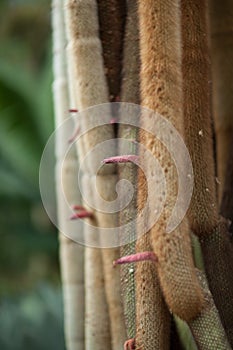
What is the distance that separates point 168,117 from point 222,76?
34 centimetres

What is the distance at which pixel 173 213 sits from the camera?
95 cm

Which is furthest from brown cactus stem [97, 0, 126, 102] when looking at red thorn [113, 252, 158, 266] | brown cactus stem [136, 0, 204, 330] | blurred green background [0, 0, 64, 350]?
blurred green background [0, 0, 64, 350]

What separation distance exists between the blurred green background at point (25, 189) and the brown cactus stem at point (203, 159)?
1.68m

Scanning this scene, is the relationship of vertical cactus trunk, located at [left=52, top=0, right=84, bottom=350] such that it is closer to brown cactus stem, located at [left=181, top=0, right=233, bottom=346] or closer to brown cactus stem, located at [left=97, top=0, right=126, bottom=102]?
brown cactus stem, located at [left=97, top=0, right=126, bottom=102]

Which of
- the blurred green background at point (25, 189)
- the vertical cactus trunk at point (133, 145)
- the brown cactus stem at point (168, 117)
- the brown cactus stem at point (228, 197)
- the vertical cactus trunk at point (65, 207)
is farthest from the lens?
the blurred green background at point (25, 189)

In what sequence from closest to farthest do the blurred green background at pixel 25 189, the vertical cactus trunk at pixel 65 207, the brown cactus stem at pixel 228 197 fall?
the brown cactus stem at pixel 228 197, the vertical cactus trunk at pixel 65 207, the blurred green background at pixel 25 189

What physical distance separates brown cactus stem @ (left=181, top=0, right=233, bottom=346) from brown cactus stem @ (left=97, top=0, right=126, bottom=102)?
0.36 feet

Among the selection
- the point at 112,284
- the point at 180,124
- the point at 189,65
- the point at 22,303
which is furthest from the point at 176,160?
the point at 22,303

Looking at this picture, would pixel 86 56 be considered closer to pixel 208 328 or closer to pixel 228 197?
pixel 228 197

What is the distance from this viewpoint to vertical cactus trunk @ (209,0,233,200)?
1.23 metres

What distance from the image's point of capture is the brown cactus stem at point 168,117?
36.5 inches

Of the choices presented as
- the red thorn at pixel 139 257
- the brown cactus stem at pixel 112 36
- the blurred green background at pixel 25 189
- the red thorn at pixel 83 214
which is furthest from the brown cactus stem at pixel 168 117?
the blurred green background at pixel 25 189

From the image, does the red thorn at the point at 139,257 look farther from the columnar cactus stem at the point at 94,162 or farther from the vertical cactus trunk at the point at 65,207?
the vertical cactus trunk at the point at 65,207

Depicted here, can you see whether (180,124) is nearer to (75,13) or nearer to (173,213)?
(173,213)
